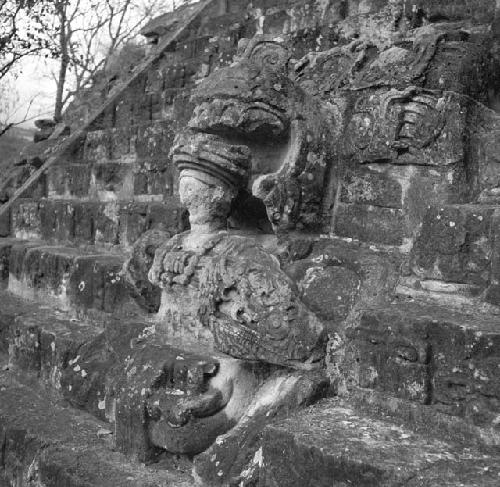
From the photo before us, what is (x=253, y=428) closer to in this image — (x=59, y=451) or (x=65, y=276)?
(x=59, y=451)

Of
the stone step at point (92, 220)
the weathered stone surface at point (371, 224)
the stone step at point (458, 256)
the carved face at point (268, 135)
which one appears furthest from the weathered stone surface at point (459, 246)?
Result: the stone step at point (92, 220)

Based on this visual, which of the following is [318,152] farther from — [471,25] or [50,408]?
[50,408]

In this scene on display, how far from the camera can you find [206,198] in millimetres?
3494

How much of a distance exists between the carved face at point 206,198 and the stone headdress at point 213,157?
0.04 m

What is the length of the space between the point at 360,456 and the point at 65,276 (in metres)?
3.43

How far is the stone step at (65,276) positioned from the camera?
4.62 metres

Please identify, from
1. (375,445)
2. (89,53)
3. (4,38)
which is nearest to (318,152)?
(375,445)

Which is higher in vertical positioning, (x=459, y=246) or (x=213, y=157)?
(x=213, y=157)

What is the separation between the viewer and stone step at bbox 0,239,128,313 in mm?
4621

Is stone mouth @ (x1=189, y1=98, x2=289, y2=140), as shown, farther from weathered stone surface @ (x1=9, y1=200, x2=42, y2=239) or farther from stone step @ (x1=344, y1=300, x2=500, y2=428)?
weathered stone surface @ (x1=9, y1=200, x2=42, y2=239)

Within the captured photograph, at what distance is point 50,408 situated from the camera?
14.1 ft

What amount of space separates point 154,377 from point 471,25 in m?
2.60

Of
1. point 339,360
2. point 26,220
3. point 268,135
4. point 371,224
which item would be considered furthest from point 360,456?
point 26,220

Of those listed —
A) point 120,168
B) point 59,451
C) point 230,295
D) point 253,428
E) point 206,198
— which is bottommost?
point 59,451
